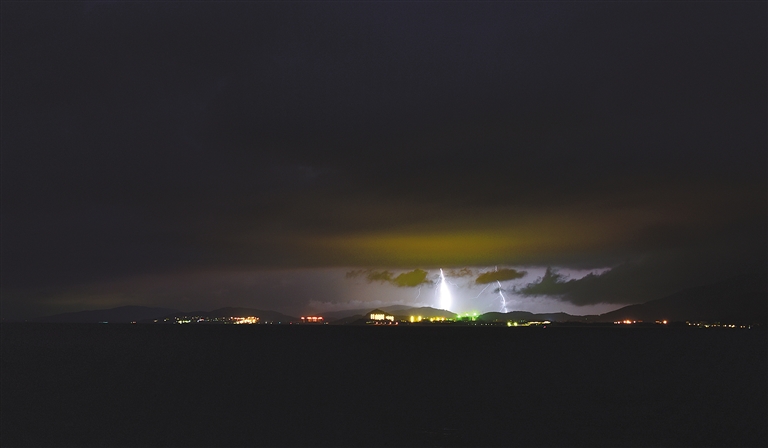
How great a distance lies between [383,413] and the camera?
49125 mm

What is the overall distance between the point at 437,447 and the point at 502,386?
29.3 metres

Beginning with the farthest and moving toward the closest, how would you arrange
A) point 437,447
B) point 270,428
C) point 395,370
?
point 395,370
point 270,428
point 437,447

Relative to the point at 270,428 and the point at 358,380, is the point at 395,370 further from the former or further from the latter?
the point at 270,428

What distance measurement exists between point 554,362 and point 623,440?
191ft

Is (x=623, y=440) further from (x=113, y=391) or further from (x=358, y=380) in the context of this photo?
(x=113, y=391)

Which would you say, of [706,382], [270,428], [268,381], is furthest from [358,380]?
[706,382]

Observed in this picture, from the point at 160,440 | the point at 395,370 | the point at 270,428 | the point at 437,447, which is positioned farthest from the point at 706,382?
the point at 160,440

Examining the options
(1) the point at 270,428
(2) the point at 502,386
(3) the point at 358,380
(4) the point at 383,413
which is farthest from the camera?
(3) the point at 358,380

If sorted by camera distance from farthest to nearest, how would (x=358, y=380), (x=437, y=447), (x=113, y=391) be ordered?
(x=358, y=380)
(x=113, y=391)
(x=437, y=447)

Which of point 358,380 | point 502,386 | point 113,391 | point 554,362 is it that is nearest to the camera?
point 113,391

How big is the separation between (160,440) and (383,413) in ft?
53.0

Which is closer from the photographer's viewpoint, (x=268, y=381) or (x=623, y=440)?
(x=623, y=440)

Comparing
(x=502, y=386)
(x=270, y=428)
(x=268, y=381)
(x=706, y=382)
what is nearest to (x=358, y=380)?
(x=268, y=381)

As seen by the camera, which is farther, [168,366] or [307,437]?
[168,366]
